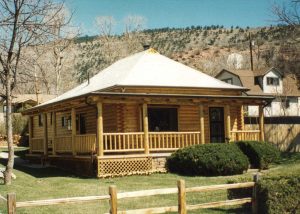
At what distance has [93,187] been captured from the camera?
16.6 metres

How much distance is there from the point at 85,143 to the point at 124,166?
2.35 m

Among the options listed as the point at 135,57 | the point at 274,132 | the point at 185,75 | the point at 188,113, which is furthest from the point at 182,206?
the point at 274,132

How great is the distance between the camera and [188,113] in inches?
1007

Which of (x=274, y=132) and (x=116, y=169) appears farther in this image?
(x=274, y=132)

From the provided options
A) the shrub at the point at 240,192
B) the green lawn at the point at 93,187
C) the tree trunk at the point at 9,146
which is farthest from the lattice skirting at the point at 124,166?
the shrub at the point at 240,192

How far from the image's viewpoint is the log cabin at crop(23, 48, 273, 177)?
68.0 feet

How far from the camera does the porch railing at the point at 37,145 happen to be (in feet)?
95.7

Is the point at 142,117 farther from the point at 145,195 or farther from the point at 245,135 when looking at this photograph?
the point at 145,195

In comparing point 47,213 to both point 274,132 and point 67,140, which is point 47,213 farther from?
point 274,132

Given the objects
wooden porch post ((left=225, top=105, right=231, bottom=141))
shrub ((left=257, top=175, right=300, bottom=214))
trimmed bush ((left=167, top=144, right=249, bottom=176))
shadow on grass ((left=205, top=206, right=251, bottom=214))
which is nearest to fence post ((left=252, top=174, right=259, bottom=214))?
shrub ((left=257, top=175, right=300, bottom=214))

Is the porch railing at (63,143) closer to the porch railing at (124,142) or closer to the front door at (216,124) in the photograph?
the porch railing at (124,142)

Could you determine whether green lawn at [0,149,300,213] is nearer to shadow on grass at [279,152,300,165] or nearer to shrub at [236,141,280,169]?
shrub at [236,141,280,169]

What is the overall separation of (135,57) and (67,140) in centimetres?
797

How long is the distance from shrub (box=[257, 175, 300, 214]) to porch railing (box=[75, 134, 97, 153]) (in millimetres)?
11097
